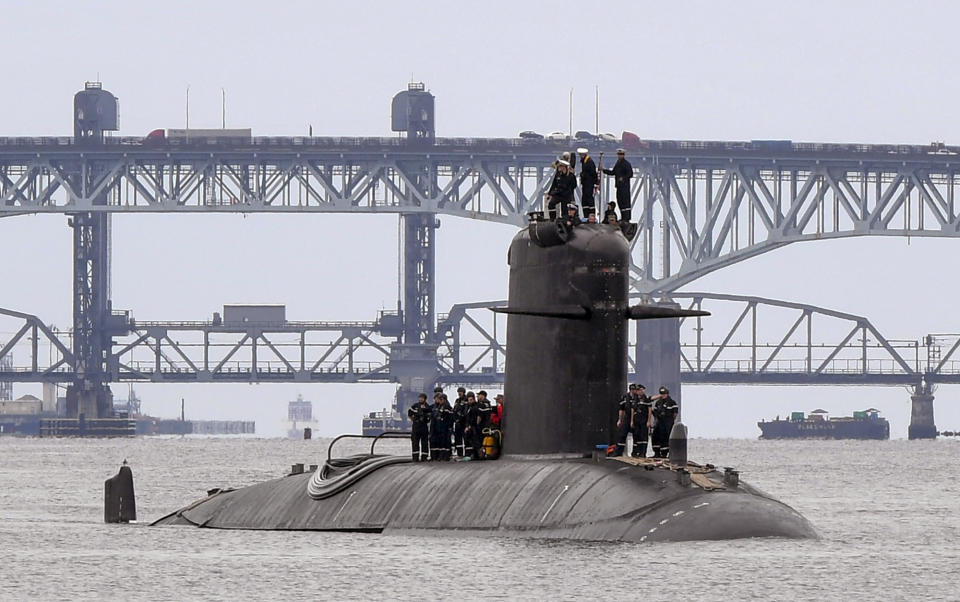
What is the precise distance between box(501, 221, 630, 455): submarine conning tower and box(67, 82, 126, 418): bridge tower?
113 m

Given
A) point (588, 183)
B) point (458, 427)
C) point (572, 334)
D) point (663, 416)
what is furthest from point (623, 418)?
point (458, 427)

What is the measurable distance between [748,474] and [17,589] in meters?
51.3

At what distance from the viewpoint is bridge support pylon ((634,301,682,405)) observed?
14025cm

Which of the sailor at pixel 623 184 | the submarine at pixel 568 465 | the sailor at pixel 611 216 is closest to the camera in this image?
the submarine at pixel 568 465

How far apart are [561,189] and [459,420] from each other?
4.14 m

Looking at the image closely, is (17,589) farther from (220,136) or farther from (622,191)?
(220,136)

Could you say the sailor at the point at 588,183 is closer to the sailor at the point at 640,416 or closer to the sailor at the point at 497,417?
the sailor at the point at 640,416

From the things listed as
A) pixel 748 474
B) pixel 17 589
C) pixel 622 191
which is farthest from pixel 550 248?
pixel 748 474

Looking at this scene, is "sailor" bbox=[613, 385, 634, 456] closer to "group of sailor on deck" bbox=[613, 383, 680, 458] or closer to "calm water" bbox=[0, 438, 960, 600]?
"group of sailor on deck" bbox=[613, 383, 680, 458]

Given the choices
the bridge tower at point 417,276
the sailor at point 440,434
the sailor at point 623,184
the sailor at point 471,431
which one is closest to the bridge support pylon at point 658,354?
the bridge tower at point 417,276

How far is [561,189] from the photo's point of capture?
3003 cm

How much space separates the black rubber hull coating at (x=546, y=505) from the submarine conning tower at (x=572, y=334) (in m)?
0.53

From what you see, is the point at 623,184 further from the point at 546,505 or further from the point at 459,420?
the point at 546,505

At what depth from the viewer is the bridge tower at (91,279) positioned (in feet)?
489
